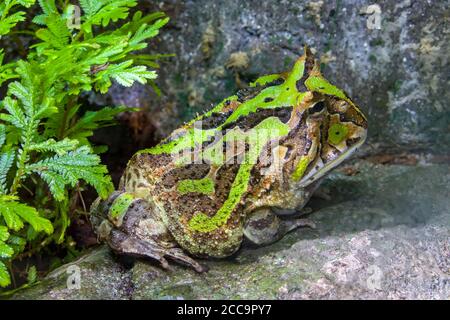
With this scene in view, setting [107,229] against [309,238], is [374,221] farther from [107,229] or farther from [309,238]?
[107,229]

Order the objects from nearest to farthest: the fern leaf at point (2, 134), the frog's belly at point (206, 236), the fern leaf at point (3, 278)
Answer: the fern leaf at point (3, 278) < the fern leaf at point (2, 134) < the frog's belly at point (206, 236)

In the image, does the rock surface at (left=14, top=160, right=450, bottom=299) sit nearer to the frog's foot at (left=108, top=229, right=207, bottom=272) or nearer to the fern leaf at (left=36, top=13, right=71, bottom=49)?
the frog's foot at (left=108, top=229, right=207, bottom=272)

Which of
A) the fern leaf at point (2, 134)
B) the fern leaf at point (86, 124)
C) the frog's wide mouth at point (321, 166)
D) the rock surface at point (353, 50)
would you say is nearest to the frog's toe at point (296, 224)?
the frog's wide mouth at point (321, 166)

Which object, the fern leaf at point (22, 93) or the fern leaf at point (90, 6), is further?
the fern leaf at point (90, 6)

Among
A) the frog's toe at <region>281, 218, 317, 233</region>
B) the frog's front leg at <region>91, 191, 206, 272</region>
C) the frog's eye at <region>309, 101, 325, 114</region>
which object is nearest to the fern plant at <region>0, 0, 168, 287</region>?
the frog's front leg at <region>91, 191, 206, 272</region>

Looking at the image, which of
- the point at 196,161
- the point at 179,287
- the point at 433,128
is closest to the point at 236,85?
the point at 196,161

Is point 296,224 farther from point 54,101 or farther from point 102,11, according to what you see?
point 102,11

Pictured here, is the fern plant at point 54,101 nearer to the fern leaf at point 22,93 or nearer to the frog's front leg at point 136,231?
the fern leaf at point 22,93
